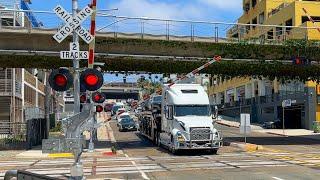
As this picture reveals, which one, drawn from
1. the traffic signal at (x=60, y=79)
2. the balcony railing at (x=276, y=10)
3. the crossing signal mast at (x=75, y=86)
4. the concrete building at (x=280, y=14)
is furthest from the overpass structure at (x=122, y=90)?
the traffic signal at (x=60, y=79)

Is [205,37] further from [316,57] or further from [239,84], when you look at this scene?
[239,84]

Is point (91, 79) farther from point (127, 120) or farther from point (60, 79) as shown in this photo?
point (127, 120)

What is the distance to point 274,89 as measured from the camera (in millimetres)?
69812

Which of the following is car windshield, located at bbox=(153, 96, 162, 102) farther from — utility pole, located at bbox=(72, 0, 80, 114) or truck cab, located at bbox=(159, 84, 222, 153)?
utility pole, located at bbox=(72, 0, 80, 114)

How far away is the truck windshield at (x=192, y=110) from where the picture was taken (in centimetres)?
2889

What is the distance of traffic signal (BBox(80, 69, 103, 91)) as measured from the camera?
10594mm

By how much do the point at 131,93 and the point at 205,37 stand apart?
460 feet

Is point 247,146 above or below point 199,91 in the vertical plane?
below

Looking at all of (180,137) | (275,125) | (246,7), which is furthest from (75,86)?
(246,7)

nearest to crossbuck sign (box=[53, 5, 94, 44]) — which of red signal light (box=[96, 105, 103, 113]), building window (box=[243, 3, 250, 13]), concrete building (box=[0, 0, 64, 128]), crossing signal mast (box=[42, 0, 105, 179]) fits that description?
crossing signal mast (box=[42, 0, 105, 179])

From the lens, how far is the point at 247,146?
31.5 metres

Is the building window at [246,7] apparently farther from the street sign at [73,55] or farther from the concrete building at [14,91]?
the street sign at [73,55]

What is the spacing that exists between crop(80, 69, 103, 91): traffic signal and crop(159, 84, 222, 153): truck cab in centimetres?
1690

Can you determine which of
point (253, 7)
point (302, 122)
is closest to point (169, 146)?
point (302, 122)
